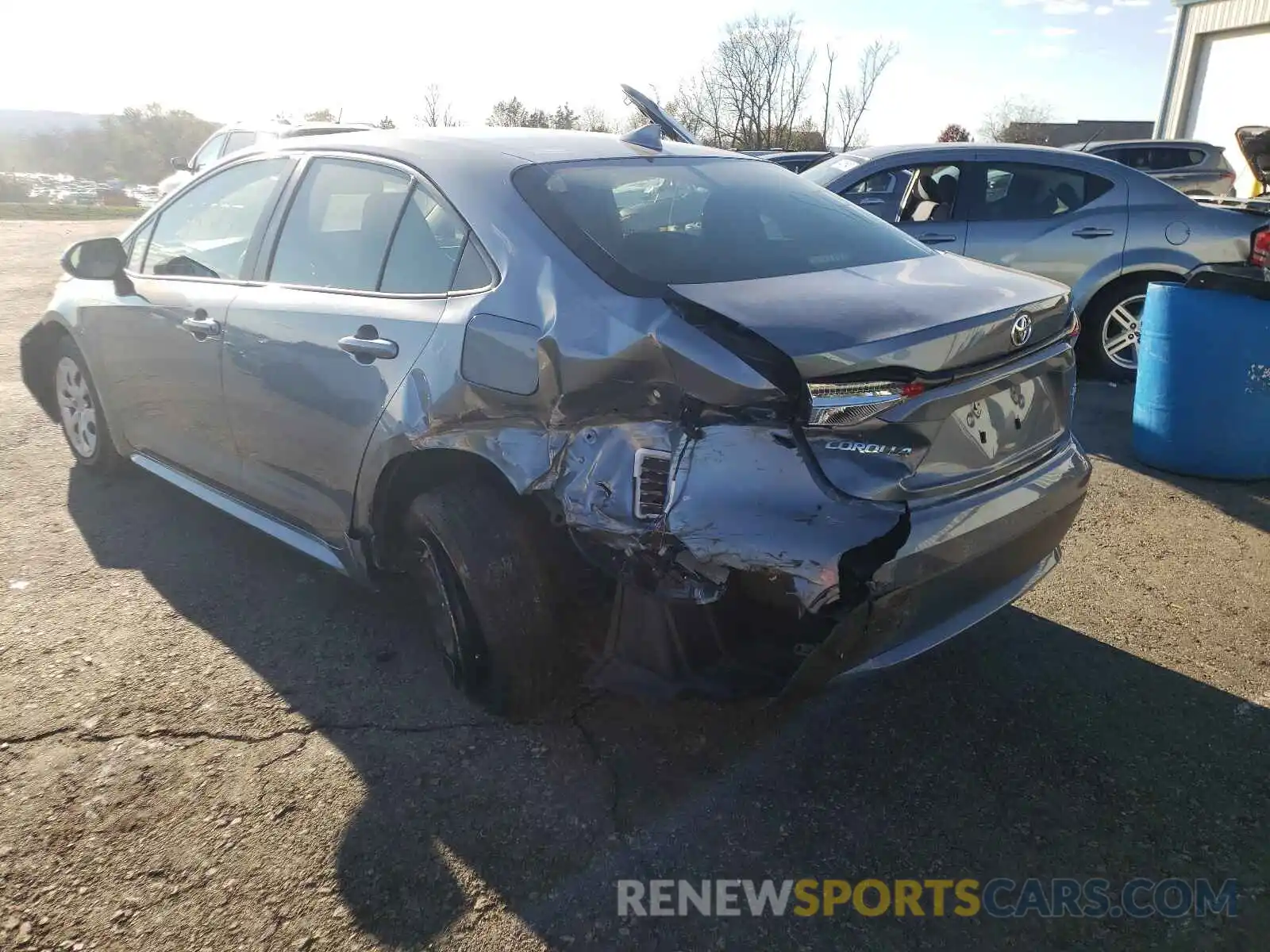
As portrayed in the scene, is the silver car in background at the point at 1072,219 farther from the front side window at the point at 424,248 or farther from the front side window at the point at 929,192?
the front side window at the point at 424,248

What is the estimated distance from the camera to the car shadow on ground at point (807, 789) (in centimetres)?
213

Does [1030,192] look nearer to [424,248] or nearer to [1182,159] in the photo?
[424,248]

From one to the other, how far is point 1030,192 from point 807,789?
18.1ft

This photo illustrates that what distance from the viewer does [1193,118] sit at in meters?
20.4

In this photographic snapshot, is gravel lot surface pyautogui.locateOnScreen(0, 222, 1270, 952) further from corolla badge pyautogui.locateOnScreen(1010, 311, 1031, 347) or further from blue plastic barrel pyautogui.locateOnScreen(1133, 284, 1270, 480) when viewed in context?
blue plastic barrel pyautogui.locateOnScreen(1133, 284, 1270, 480)

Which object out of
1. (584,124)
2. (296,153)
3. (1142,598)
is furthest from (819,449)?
(584,124)

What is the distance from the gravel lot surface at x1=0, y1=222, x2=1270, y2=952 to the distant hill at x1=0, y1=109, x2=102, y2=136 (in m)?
44.2

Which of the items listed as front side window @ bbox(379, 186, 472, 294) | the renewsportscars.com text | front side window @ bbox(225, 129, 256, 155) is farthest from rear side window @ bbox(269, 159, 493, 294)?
front side window @ bbox(225, 129, 256, 155)

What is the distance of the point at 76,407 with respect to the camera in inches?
187

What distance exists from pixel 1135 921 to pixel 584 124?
3192cm

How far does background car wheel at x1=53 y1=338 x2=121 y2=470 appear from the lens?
4.55 meters

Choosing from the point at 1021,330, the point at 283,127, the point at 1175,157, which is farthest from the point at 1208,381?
the point at 1175,157

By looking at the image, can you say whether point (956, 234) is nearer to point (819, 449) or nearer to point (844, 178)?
point (844, 178)

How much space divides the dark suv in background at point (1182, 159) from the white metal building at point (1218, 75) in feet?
10.7
